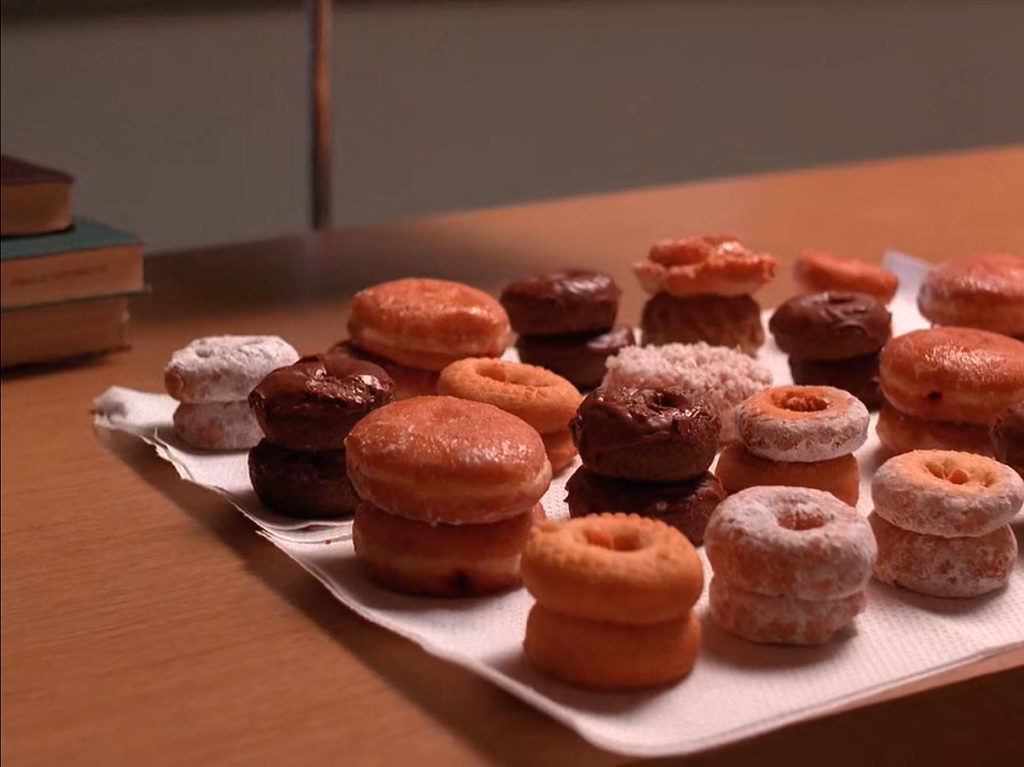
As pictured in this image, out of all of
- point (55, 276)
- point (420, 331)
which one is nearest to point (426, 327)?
point (420, 331)

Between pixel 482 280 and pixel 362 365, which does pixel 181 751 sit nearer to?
pixel 362 365

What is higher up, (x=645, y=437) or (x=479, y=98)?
(x=645, y=437)

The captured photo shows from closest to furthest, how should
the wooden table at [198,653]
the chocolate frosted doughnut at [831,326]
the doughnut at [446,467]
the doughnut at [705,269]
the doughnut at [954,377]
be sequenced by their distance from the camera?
the wooden table at [198,653], the doughnut at [446,467], the doughnut at [954,377], the chocolate frosted doughnut at [831,326], the doughnut at [705,269]

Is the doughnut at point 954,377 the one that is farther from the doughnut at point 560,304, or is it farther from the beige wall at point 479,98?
the beige wall at point 479,98

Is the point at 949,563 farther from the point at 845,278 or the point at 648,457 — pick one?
the point at 845,278

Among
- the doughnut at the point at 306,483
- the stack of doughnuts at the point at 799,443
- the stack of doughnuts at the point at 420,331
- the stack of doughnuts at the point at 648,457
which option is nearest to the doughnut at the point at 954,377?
the stack of doughnuts at the point at 799,443

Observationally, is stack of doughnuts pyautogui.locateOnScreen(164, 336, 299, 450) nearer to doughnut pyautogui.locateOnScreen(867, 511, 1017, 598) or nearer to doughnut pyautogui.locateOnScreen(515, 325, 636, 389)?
doughnut pyautogui.locateOnScreen(515, 325, 636, 389)

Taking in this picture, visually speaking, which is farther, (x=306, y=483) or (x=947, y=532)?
(x=306, y=483)
